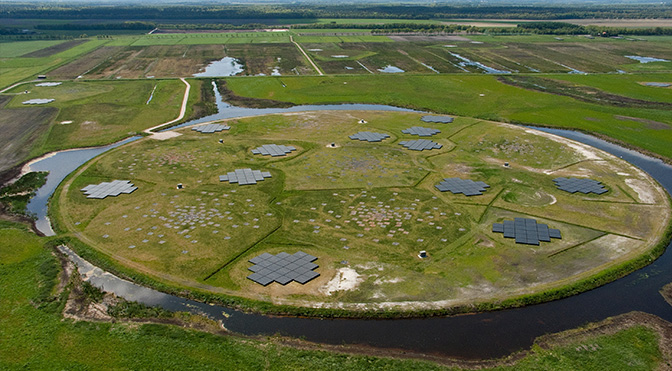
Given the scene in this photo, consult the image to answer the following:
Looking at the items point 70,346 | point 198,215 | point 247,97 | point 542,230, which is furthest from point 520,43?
point 70,346

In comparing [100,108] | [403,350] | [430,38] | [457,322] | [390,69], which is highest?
[430,38]

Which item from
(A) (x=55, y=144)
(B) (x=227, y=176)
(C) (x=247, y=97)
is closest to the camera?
(B) (x=227, y=176)

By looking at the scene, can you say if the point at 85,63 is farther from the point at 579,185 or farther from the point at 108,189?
the point at 579,185

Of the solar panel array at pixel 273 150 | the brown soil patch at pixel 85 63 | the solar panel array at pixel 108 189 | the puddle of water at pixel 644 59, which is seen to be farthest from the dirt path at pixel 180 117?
the puddle of water at pixel 644 59

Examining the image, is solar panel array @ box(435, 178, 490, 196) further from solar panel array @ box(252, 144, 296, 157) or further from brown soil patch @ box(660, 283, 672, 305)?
solar panel array @ box(252, 144, 296, 157)

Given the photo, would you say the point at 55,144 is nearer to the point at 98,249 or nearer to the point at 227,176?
the point at 227,176

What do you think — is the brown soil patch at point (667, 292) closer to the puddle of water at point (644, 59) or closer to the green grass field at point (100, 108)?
the green grass field at point (100, 108)

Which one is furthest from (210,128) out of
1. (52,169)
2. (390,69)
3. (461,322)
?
(390,69)
